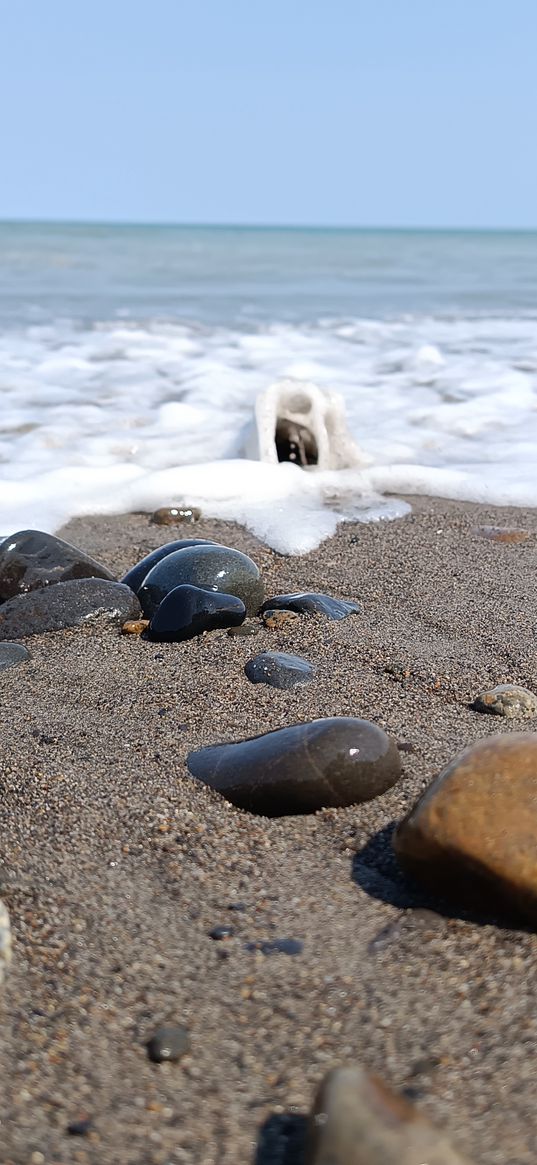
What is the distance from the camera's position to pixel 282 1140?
129 centimetres

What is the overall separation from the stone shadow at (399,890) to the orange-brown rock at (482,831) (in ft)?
0.04

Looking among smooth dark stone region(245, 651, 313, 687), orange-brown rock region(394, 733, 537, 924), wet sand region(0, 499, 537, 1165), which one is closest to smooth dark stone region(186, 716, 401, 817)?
wet sand region(0, 499, 537, 1165)

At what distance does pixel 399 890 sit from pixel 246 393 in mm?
5940

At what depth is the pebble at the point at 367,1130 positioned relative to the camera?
3.78 ft

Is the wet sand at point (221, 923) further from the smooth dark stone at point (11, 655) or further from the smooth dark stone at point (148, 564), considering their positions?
the smooth dark stone at point (148, 564)

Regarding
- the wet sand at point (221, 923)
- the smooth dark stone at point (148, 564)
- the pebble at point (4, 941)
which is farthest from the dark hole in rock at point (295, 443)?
the pebble at point (4, 941)

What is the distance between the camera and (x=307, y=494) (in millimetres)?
4652

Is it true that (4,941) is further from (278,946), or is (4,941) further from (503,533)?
(503,533)

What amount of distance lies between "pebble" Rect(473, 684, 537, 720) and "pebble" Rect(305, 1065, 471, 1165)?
49.6 inches

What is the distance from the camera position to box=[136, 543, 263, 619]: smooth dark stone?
10.1 feet

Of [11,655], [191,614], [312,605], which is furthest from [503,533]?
[11,655]

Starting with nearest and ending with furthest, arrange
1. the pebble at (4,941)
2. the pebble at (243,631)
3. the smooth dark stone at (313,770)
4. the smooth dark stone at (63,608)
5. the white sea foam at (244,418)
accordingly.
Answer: the pebble at (4,941)
the smooth dark stone at (313,770)
the pebble at (243,631)
the smooth dark stone at (63,608)
the white sea foam at (244,418)

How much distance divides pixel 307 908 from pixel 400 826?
0.71 ft

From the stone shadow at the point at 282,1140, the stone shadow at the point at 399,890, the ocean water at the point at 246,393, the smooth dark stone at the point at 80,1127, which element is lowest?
the ocean water at the point at 246,393
